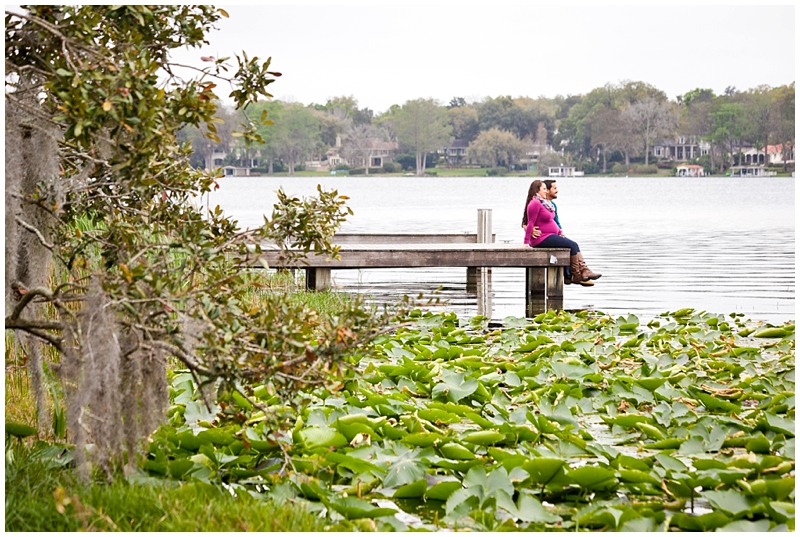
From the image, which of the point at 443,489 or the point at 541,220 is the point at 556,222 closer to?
the point at 541,220

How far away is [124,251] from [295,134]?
71885 mm

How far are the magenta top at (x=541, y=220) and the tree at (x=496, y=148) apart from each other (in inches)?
2861

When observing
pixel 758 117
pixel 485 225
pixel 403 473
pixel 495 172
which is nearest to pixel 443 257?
pixel 485 225

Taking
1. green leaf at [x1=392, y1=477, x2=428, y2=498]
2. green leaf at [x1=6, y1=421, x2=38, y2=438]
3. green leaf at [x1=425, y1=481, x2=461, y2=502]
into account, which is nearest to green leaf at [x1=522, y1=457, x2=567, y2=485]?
green leaf at [x1=425, y1=481, x2=461, y2=502]

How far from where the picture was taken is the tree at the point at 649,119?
80.2m

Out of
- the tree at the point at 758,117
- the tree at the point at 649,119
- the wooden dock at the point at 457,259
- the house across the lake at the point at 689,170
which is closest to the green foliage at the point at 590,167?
the tree at the point at 649,119

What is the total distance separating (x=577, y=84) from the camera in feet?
267

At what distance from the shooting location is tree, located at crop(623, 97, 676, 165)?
263ft

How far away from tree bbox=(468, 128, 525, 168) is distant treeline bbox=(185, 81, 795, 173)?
134mm

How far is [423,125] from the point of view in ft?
270

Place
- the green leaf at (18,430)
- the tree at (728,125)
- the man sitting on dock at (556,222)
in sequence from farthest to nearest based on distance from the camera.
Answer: the tree at (728,125)
the man sitting on dock at (556,222)
the green leaf at (18,430)

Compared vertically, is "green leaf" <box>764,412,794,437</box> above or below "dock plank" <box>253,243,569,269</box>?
below

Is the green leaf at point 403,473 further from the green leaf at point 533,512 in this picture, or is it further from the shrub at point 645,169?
the shrub at point 645,169

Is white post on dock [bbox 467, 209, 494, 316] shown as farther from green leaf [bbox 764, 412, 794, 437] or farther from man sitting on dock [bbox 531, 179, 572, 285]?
green leaf [bbox 764, 412, 794, 437]
